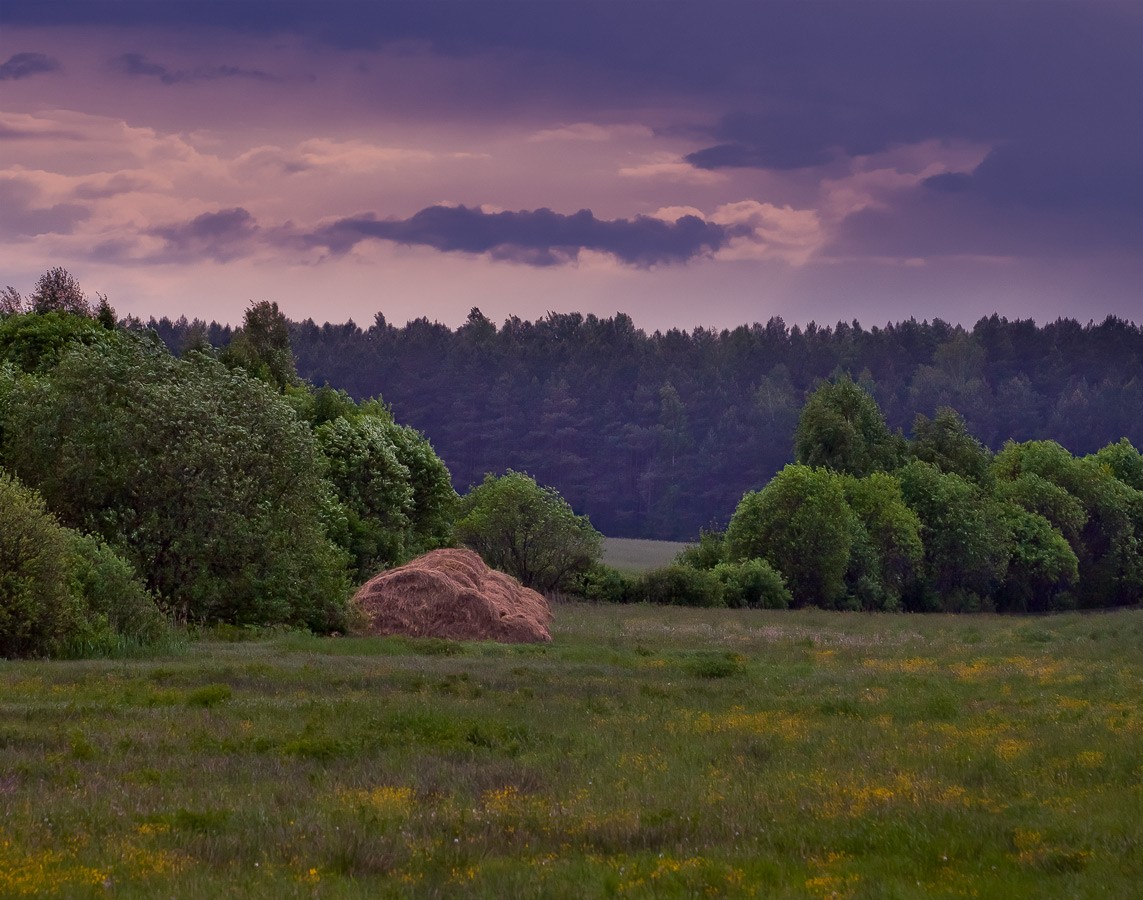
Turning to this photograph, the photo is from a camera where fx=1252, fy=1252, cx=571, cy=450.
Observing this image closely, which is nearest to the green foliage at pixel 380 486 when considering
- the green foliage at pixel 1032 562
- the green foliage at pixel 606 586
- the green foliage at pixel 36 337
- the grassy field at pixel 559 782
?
the green foliage at pixel 606 586

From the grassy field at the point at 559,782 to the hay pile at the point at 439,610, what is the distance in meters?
12.0

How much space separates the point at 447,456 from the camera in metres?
194

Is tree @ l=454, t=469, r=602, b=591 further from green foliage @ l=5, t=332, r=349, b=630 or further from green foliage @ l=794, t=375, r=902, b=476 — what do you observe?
green foliage @ l=794, t=375, r=902, b=476

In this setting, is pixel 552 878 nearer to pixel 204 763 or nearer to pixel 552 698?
pixel 204 763

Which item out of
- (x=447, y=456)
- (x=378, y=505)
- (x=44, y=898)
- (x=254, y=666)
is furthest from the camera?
(x=447, y=456)

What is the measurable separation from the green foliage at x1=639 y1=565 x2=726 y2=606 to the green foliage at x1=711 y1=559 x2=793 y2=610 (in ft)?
3.07

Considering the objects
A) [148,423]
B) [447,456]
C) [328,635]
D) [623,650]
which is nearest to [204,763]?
[623,650]

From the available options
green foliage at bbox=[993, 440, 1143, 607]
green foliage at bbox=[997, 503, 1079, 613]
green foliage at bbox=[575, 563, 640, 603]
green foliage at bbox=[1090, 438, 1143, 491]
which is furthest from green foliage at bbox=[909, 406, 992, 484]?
green foliage at bbox=[575, 563, 640, 603]

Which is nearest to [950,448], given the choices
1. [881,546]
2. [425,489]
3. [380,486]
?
[881,546]

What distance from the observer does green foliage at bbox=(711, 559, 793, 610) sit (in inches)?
3088

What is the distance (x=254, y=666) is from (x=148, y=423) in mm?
17645

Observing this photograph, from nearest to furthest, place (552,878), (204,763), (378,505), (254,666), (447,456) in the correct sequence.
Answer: (552,878) < (204,763) < (254,666) < (378,505) < (447,456)

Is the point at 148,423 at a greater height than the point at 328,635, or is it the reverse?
the point at 148,423

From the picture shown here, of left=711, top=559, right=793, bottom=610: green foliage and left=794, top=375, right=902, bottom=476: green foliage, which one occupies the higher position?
left=794, top=375, right=902, bottom=476: green foliage
